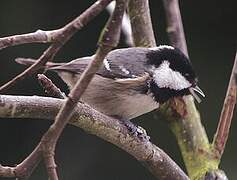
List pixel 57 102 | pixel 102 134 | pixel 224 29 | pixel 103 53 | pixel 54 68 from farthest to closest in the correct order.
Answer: pixel 224 29, pixel 54 68, pixel 102 134, pixel 57 102, pixel 103 53

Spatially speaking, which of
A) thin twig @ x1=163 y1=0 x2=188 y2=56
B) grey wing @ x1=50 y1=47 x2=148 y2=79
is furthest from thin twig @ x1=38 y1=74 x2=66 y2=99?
thin twig @ x1=163 y1=0 x2=188 y2=56

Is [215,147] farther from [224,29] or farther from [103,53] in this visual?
[224,29]

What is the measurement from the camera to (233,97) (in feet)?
4.17

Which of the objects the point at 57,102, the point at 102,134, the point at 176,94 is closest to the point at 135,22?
the point at 176,94

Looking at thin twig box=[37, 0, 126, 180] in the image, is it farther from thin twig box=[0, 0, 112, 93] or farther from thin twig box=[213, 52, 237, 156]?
thin twig box=[213, 52, 237, 156]

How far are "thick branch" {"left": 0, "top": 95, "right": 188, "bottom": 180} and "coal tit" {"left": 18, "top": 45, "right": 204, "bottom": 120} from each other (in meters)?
0.30

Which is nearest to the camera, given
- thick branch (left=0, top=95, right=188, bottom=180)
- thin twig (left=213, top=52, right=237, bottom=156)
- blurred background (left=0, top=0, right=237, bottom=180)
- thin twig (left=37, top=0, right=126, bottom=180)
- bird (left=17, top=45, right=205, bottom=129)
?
thin twig (left=37, top=0, right=126, bottom=180)

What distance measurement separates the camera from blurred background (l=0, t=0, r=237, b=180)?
2.26m

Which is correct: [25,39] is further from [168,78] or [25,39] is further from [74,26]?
[168,78]

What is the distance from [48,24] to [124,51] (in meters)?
0.74

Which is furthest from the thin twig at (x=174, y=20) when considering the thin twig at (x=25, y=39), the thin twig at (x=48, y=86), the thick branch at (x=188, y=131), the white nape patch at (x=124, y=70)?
the thin twig at (x=25, y=39)

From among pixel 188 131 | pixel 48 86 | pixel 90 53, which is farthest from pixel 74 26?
pixel 90 53

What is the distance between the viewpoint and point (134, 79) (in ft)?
5.00

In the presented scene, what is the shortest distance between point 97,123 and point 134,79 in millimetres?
522
